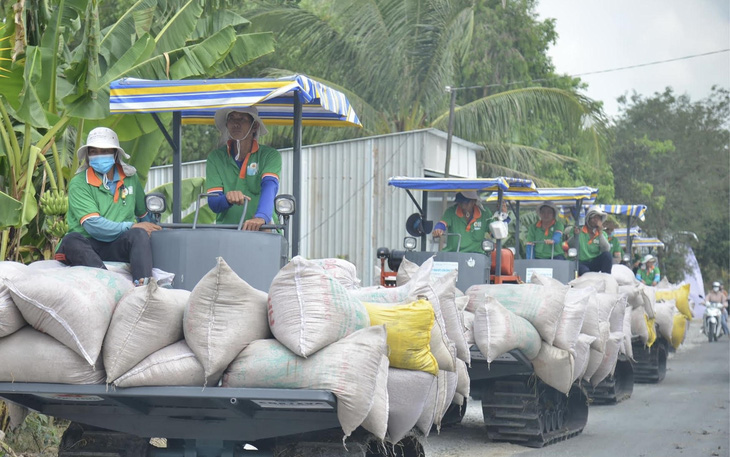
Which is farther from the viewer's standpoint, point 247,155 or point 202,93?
point 247,155

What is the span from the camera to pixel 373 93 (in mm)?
22609

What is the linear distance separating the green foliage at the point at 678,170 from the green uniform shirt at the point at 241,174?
27787 millimetres

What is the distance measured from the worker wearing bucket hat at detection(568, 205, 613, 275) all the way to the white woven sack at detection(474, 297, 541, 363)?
6.44 m

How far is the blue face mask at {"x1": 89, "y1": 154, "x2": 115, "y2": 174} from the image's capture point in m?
6.52

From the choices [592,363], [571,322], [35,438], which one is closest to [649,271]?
[592,363]

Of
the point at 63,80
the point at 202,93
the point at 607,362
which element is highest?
the point at 63,80

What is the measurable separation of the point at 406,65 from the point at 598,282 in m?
10.6

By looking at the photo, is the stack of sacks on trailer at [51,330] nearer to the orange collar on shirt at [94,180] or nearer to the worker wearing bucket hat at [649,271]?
the orange collar on shirt at [94,180]

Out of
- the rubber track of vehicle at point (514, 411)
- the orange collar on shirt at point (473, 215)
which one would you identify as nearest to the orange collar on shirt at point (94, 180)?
the rubber track of vehicle at point (514, 411)

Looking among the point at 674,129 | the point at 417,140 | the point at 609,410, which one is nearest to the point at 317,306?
the point at 609,410

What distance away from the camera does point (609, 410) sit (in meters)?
13.0

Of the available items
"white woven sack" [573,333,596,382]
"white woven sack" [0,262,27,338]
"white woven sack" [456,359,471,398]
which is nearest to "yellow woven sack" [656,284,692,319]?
"white woven sack" [573,333,596,382]

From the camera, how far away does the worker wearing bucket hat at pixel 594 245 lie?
14922 millimetres

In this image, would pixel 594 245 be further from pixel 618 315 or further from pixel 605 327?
pixel 605 327
